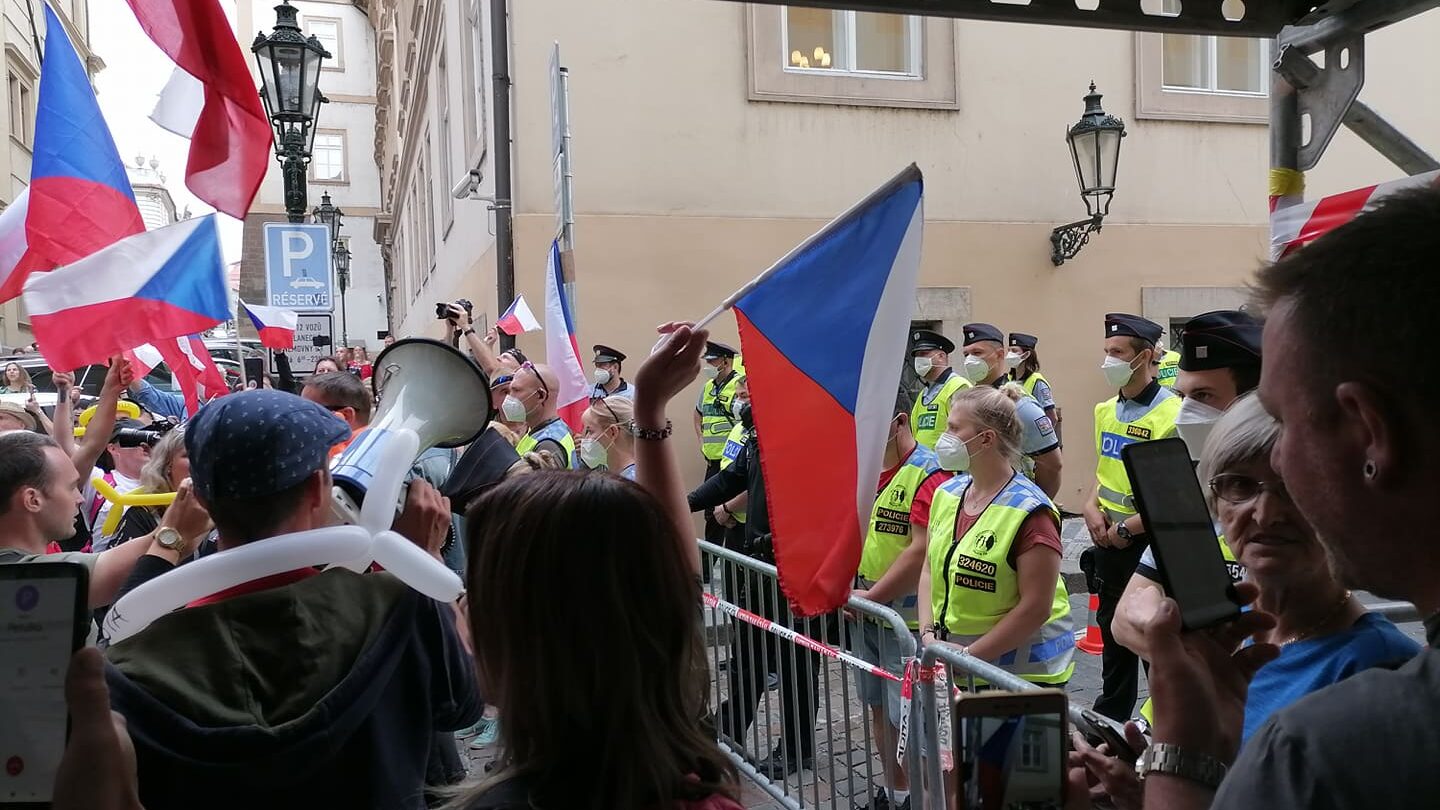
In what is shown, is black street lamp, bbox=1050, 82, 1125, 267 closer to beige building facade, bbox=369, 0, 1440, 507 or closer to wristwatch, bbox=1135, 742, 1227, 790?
beige building facade, bbox=369, 0, 1440, 507

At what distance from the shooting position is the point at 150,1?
3.11m

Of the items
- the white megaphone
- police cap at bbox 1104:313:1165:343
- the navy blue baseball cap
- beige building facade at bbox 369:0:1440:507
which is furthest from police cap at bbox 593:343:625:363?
the navy blue baseball cap

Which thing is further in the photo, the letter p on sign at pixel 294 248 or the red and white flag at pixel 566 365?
the letter p on sign at pixel 294 248

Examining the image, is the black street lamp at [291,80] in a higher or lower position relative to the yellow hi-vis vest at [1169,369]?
higher

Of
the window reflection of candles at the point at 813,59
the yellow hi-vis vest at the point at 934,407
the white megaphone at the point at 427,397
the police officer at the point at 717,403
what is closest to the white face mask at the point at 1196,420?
the white megaphone at the point at 427,397

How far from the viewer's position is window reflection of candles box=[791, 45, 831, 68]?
33.7 feet

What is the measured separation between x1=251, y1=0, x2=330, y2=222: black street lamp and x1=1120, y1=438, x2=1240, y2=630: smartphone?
25.5ft

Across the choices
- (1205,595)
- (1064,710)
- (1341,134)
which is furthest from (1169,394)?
(1341,134)

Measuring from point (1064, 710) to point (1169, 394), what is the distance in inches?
197

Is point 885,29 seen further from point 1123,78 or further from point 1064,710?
point 1064,710

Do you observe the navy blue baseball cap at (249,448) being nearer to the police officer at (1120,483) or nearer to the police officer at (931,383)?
the police officer at (1120,483)

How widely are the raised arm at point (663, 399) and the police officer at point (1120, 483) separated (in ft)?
9.99

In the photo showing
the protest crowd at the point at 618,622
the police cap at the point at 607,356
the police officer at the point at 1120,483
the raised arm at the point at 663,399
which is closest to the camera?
the protest crowd at the point at 618,622

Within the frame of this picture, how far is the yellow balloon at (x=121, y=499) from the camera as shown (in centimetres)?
287
